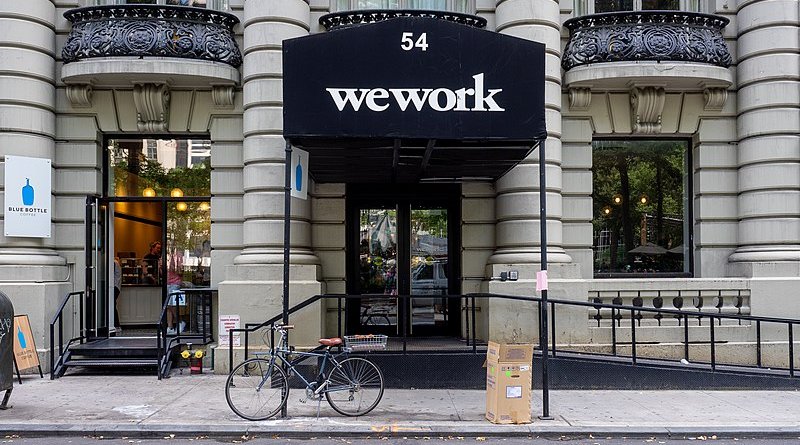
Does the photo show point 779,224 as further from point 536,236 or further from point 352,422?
point 352,422

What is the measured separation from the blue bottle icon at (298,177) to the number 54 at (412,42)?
232cm

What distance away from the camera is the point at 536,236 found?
13359mm

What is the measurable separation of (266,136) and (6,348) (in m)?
5.39

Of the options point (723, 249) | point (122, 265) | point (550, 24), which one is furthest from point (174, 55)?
point (723, 249)

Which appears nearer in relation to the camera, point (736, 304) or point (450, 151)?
point (450, 151)

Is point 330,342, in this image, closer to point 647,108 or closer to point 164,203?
point 164,203

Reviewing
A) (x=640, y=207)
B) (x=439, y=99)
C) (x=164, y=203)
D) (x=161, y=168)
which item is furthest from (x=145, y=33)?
(x=640, y=207)

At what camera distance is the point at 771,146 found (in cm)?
1388

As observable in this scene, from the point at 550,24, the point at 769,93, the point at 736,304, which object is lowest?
the point at 736,304

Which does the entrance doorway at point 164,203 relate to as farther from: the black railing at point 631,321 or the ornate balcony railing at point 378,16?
the ornate balcony railing at point 378,16

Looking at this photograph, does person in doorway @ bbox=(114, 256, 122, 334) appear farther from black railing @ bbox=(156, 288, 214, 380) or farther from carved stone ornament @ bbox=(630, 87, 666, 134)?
carved stone ornament @ bbox=(630, 87, 666, 134)

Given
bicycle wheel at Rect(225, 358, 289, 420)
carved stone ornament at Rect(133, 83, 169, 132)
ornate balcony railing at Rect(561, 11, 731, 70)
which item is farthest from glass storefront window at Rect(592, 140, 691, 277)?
carved stone ornament at Rect(133, 83, 169, 132)

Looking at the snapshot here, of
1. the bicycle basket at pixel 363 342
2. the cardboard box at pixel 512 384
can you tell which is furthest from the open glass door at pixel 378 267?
the cardboard box at pixel 512 384

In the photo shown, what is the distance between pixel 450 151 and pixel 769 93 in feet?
22.1
